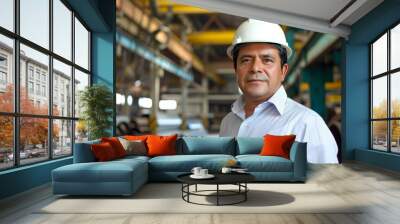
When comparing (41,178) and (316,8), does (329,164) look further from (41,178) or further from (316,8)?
(41,178)

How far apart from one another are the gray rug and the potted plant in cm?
250

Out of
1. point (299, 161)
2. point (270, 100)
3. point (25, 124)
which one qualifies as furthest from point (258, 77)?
point (25, 124)

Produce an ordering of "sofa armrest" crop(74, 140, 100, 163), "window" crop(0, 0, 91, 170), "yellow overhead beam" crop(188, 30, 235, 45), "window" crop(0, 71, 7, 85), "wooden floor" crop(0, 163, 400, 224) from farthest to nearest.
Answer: "yellow overhead beam" crop(188, 30, 235, 45)
"sofa armrest" crop(74, 140, 100, 163)
"window" crop(0, 0, 91, 170)
"window" crop(0, 71, 7, 85)
"wooden floor" crop(0, 163, 400, 224)

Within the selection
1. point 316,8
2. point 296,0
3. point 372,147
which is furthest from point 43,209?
point 372,147

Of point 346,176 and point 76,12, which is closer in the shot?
point 346,176

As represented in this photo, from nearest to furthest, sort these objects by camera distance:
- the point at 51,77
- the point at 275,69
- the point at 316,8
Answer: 1. the point at 51,77
2. the point at 275,69
3. the point at 316,8

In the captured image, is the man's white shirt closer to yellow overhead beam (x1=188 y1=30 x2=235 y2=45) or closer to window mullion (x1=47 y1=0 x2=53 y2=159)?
window mullion (x1=47 y1=0 x2=53 y2=159)

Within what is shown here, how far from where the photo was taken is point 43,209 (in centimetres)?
394

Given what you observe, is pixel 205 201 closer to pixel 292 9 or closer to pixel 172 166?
pixel 172 166

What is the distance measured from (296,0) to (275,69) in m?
1.22

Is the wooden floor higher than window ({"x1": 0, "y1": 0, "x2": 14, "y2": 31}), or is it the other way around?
window ({"x1": 0, "y1": 0, "x2": 14, "y2": 31})

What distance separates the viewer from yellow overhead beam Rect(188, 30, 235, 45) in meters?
13.8

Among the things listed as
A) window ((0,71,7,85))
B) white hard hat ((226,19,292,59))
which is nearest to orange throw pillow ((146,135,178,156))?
white hard hat ((226,19,292,59))

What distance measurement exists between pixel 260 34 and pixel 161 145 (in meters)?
2.55
